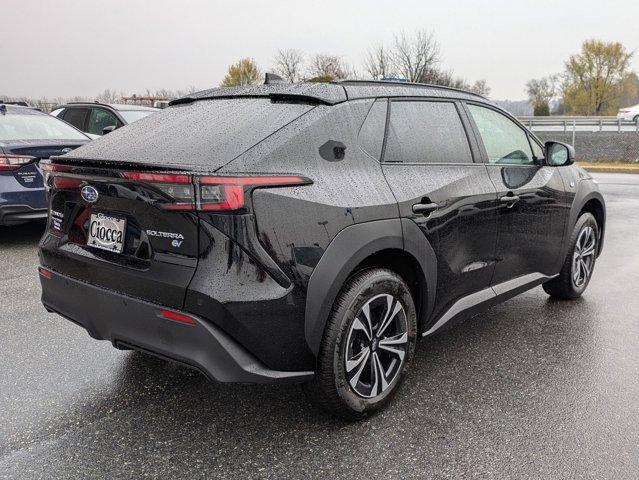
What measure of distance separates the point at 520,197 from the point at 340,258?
1.76 metres

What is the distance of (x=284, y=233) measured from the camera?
7.64ft

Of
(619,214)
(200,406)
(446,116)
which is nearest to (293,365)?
(200,406)

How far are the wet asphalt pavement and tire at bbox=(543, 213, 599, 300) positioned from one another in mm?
596

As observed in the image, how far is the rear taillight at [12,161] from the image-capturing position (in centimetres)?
601

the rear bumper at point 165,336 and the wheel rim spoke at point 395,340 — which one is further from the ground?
the rear bumper at point 165,336

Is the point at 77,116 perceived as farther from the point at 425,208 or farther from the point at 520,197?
the point at 425,208

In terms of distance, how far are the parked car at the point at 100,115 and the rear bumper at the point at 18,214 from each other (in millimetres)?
3558

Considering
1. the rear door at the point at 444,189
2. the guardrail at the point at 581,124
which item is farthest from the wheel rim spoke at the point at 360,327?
the guardrail at the point at 581,124

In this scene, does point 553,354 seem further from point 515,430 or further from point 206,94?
point 206,94

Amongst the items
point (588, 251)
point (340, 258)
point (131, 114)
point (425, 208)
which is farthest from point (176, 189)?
point (131, 114)

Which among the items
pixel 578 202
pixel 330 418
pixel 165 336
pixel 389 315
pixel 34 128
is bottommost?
pixel 330 418

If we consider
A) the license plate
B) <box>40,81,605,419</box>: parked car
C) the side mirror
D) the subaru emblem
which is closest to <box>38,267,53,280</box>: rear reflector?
<box>40,81,605,419</box>: parked car

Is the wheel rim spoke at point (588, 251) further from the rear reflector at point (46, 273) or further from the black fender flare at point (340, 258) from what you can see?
the rear reflector at point (46, 273)

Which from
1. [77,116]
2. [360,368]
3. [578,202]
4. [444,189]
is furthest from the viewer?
[77,116]
